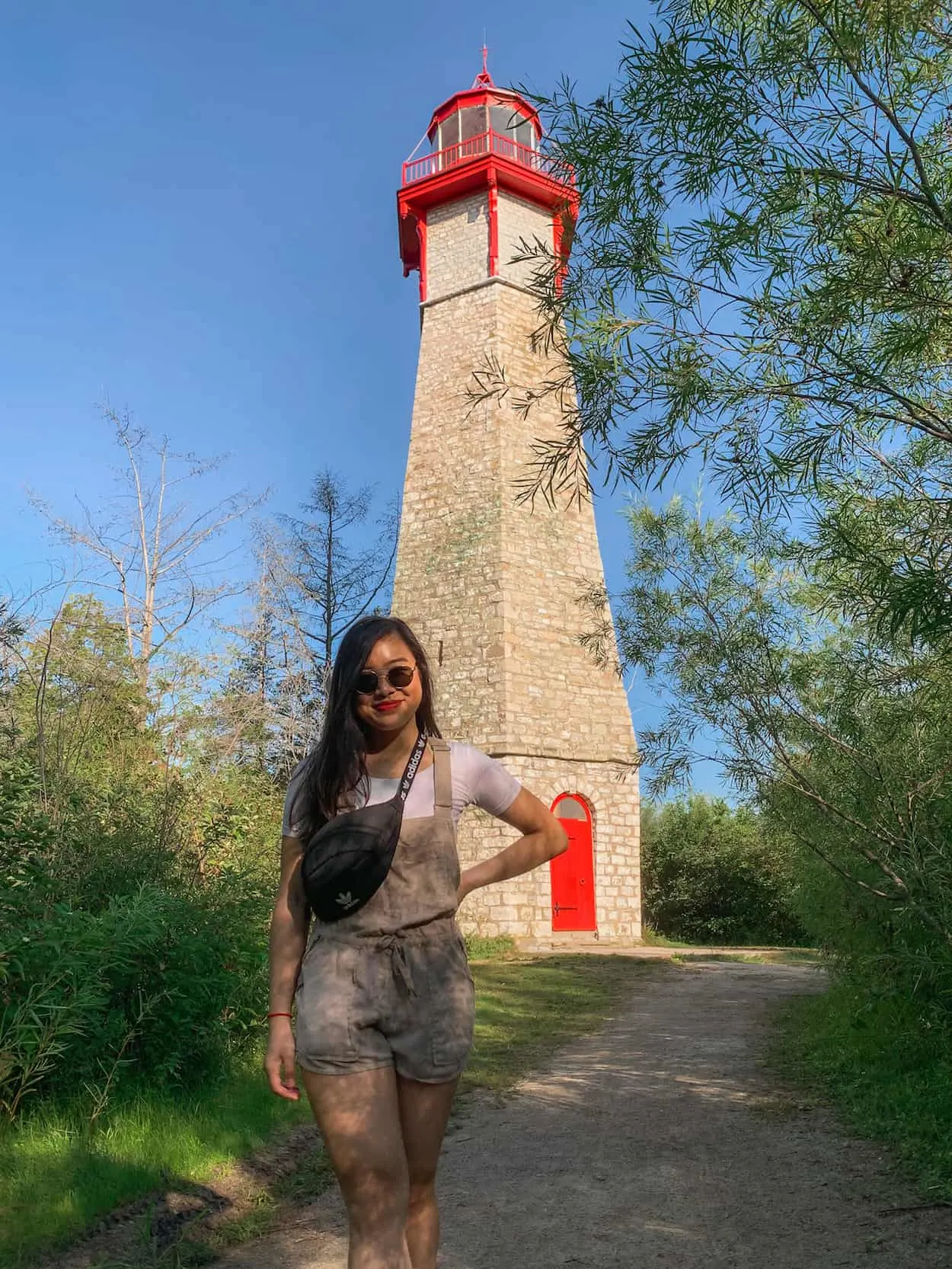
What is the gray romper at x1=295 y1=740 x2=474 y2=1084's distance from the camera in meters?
2.30

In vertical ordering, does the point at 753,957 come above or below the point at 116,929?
below

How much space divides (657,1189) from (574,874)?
41.2 feet

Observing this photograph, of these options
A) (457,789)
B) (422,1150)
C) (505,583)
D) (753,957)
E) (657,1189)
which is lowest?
(753,957)

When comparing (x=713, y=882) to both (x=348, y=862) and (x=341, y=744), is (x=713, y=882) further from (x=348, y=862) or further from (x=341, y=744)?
(x=348, y=862)

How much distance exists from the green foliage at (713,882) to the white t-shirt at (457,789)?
1975 centimetres

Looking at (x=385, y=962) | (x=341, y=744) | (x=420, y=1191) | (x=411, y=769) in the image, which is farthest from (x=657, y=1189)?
(x=341, y=744)

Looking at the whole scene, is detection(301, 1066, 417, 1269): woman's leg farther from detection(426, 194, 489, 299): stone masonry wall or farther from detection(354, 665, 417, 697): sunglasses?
detection(426, 194, 489, 299): stone masonry wall

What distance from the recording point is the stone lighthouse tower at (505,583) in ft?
53.5

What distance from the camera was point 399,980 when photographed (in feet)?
7.83

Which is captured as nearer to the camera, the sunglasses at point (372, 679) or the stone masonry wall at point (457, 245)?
the sunglasses at point (372, 679)

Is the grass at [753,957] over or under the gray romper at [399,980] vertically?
under

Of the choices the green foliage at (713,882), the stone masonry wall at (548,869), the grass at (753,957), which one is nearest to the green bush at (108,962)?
the stone masonry wall at (548,869)

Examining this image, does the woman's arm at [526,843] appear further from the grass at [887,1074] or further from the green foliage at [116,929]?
the grass at [887,1074]

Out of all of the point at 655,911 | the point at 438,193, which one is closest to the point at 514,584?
the point at 438,193
